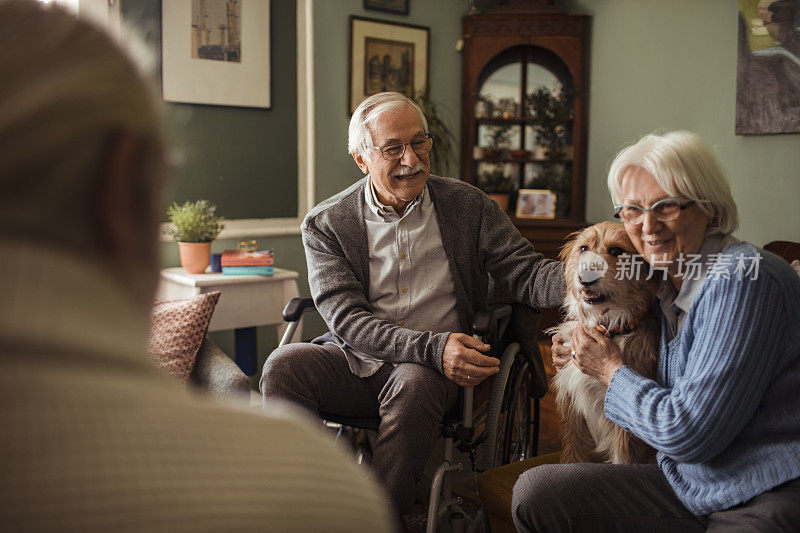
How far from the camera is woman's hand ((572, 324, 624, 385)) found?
1.42m

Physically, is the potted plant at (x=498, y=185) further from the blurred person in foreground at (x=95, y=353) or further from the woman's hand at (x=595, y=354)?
the blurred person in foreground at (x=95, y=353)

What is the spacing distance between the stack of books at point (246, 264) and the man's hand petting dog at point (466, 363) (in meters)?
1.54

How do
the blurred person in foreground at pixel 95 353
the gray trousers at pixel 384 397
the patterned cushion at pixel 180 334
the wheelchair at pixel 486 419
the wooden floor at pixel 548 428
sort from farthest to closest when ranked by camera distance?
the wooden floor at pixel 548 428 → the patterned cushion at pixel 180 334 → the wheelchair at pixel 486 419 → the gray trousers at pixel 384 397 → the blurred person in foreground at pixel 95 353

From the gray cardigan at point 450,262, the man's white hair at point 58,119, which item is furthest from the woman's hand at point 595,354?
the man's white hair at point 58,119

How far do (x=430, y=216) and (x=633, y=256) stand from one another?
2.39 feet

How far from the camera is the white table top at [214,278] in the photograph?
2.97 meters

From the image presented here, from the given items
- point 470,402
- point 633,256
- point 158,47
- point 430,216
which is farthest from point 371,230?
point 158,47

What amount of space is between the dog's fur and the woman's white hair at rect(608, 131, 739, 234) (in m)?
0.21

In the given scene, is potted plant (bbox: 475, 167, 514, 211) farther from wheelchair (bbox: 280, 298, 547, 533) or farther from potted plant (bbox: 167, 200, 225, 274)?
wheelchair (bbox: 280, 298, 547, 533)

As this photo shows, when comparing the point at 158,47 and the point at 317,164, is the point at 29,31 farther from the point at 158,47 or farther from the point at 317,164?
the point at 317,164

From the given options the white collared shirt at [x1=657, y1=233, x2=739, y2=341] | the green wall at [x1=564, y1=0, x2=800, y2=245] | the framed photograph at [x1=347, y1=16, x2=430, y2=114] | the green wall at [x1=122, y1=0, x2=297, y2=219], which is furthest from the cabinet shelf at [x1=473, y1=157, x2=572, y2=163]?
the white collared shirt at [x1=657, y1=233, x2=739, y2=341]

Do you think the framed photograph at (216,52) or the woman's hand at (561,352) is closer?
the woman's hand at (561,352)

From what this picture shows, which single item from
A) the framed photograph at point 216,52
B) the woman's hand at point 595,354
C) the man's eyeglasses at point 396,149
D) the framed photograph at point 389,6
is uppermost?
the framed photograph at point 389,6

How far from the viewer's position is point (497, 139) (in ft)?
15.6
